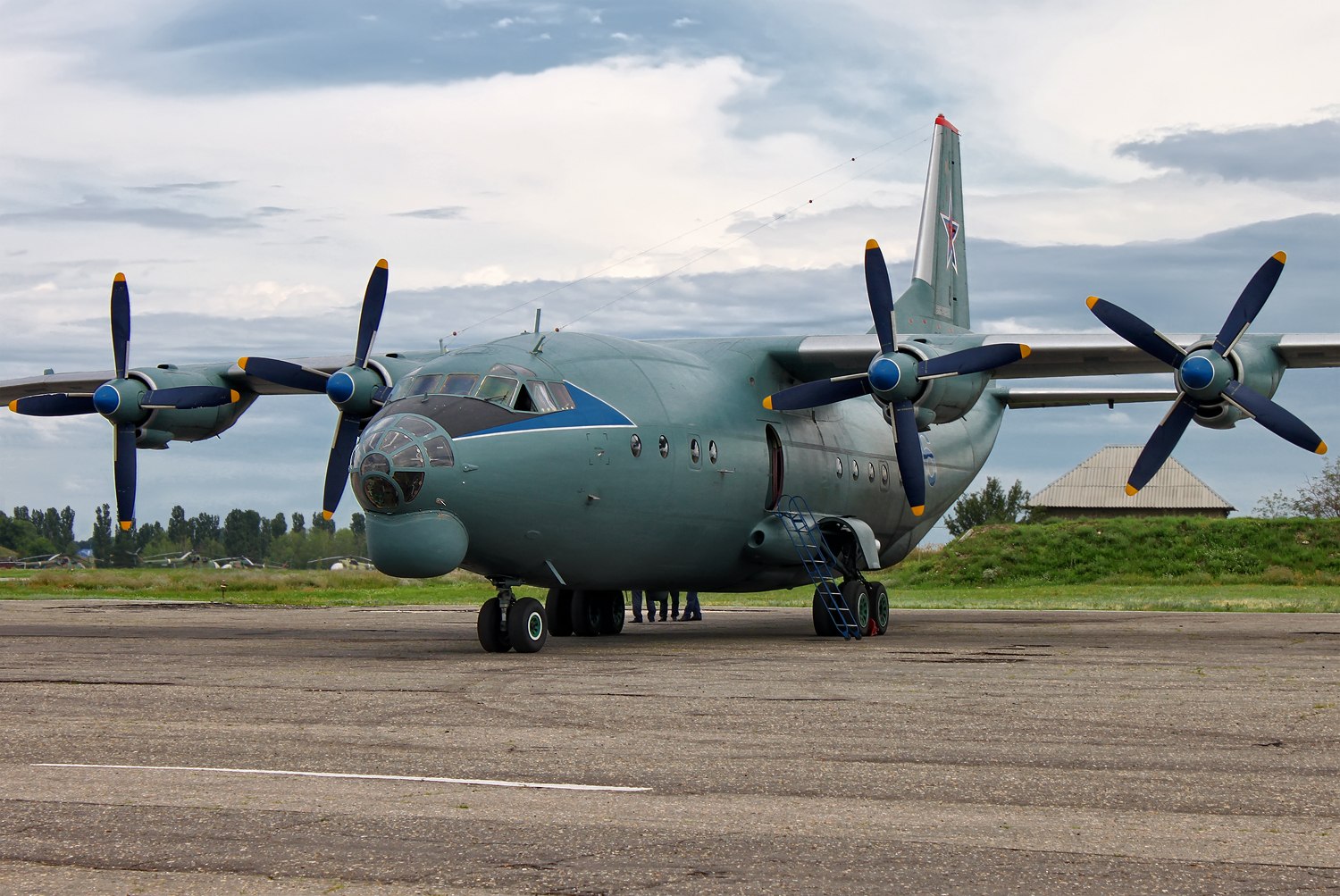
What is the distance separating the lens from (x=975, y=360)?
2241cm

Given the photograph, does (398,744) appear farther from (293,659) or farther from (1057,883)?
(293,659)

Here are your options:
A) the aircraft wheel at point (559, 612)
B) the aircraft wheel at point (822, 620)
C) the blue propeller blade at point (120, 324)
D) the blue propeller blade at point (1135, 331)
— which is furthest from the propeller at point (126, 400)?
the blue propeller blade at point (1135, 331)

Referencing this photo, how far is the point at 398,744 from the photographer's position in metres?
10.3

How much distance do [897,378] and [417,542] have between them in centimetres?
872

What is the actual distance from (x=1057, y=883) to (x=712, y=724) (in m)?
5.39

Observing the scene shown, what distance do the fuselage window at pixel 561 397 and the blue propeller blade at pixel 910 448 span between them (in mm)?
5994

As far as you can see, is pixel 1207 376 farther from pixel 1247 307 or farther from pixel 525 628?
pixel 525 628

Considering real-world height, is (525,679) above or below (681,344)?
below

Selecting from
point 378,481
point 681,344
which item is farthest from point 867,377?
point 378,481

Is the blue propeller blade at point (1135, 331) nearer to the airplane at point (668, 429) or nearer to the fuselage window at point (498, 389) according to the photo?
the airplane at point (668, 429)

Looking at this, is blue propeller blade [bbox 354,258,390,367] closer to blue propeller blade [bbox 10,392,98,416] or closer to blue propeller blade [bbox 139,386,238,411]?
blue propeller blade [bbox 139,386,238,411]

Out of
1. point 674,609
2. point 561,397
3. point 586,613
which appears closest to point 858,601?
point 586,613

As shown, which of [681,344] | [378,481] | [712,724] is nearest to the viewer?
[712,724]

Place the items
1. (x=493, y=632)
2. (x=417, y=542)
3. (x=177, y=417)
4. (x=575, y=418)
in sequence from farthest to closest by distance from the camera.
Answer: (x=177, y=417)
(x=575, y=418)
(x=493, y=632)
(x=417, y=542)
